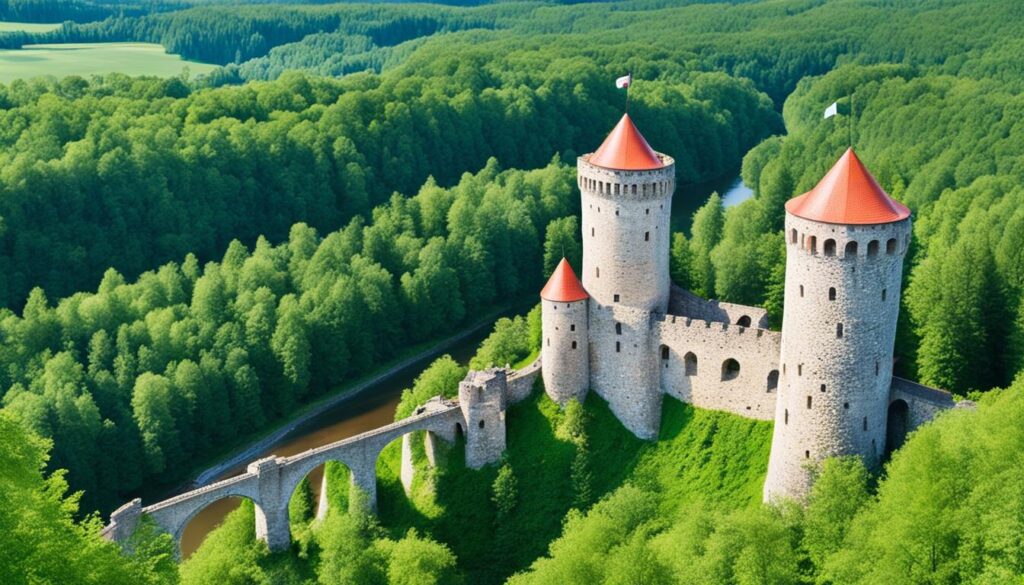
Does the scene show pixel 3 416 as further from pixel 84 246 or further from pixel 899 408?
pixel 84 246

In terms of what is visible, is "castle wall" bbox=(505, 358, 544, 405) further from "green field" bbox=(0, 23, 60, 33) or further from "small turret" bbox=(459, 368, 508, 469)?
"green field" bbox=(0, 23, 60, 33)

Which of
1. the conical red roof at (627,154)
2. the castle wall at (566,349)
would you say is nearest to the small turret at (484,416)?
the castle wall at (566,349)

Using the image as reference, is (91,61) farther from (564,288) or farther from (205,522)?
(564,288)

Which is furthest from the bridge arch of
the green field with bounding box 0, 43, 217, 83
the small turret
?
the green field with bounding box 0, 43, 217, 83

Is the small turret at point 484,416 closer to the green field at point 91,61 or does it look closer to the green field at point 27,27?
the green field at point 91,61

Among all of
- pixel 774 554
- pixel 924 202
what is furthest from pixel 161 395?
pixel 924 202
